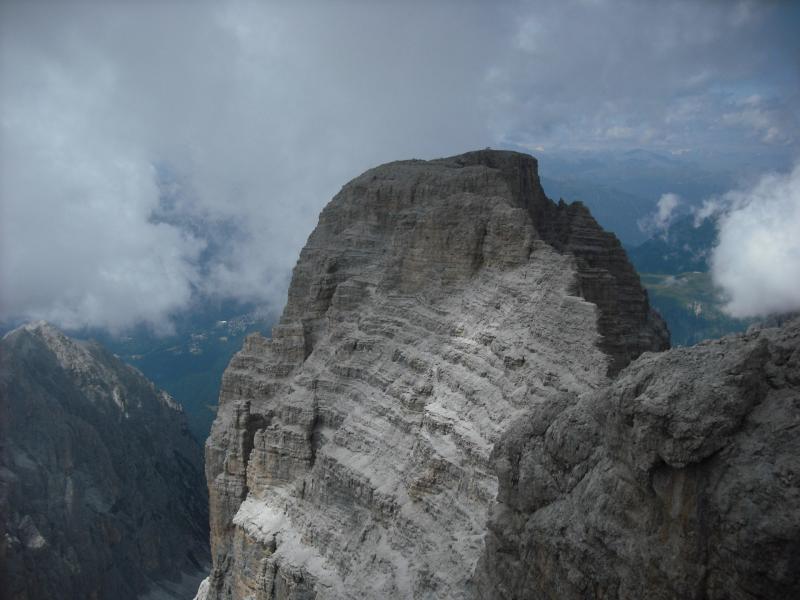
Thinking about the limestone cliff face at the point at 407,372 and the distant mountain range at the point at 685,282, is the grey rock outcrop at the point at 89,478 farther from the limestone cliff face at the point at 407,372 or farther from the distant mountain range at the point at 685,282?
the distant mountain range at the point at 685,282

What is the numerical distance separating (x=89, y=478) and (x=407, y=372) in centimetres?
7488

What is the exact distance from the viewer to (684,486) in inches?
576

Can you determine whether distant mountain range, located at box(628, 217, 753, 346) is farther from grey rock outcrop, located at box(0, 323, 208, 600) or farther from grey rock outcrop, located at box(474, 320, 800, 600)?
grey rock outcrop, located at box(0, 323, 208, 600)

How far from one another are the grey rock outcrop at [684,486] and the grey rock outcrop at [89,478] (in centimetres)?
7748

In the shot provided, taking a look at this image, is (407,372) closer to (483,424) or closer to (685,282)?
(483,424)

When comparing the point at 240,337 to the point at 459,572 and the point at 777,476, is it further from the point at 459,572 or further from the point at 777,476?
the point at 777,476

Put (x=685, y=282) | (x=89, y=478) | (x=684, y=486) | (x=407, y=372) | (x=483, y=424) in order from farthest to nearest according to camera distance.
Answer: (x=685, y=282) < (x=89, y=478) < (x=407, y=372) < (x=483, y=424) < (x=684, y=486)

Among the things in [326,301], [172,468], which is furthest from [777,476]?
[172,468]

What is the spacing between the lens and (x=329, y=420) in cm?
4425

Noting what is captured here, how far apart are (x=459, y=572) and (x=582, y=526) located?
43.4 feet

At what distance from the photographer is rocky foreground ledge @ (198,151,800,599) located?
14516mm

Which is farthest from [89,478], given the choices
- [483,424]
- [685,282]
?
[685,282]

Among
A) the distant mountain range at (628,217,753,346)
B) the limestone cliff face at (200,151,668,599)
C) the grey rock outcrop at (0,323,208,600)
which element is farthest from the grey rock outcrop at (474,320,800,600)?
the grey rock outcrop at (0,323,208,600)

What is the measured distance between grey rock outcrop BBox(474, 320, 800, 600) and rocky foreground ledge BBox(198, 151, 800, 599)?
1.8 inches
